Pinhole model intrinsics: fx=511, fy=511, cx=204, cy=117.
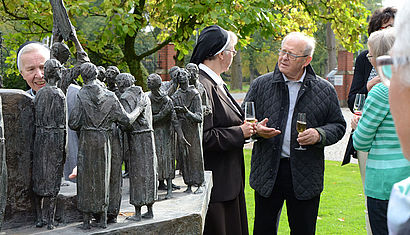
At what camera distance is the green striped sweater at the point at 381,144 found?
3.57 meters

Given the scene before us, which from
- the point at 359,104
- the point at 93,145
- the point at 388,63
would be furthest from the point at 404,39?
the point at 359,104

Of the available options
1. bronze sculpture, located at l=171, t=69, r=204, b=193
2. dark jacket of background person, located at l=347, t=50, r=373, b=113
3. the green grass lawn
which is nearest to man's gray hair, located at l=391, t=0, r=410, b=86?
bronze sculpture, located at l=171, t=69, r=204, b=193

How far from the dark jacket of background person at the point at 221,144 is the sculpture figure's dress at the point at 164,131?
3.10 ft

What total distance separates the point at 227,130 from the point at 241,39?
5.31 meters

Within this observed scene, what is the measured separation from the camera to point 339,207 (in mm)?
8602

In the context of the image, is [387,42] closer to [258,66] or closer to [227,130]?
[227,130]

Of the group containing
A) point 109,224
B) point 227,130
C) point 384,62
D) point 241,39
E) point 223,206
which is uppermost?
point 241,39

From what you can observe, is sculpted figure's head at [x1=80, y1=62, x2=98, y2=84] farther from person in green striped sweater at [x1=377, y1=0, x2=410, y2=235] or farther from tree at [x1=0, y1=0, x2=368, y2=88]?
tree at [x1=0, y1=0, x2=368, y2=88]

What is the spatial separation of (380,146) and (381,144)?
16 mm

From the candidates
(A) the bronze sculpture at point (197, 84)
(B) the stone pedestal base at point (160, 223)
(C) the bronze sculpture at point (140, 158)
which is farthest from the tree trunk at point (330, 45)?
(C) the bronze sculpture at point (140, 158)

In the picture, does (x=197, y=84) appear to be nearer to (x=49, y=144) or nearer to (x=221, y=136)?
(x=221, y=136)

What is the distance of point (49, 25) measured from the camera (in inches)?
365

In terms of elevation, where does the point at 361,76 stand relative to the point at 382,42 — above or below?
below

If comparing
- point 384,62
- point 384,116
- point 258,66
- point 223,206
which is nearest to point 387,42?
point 384,116
